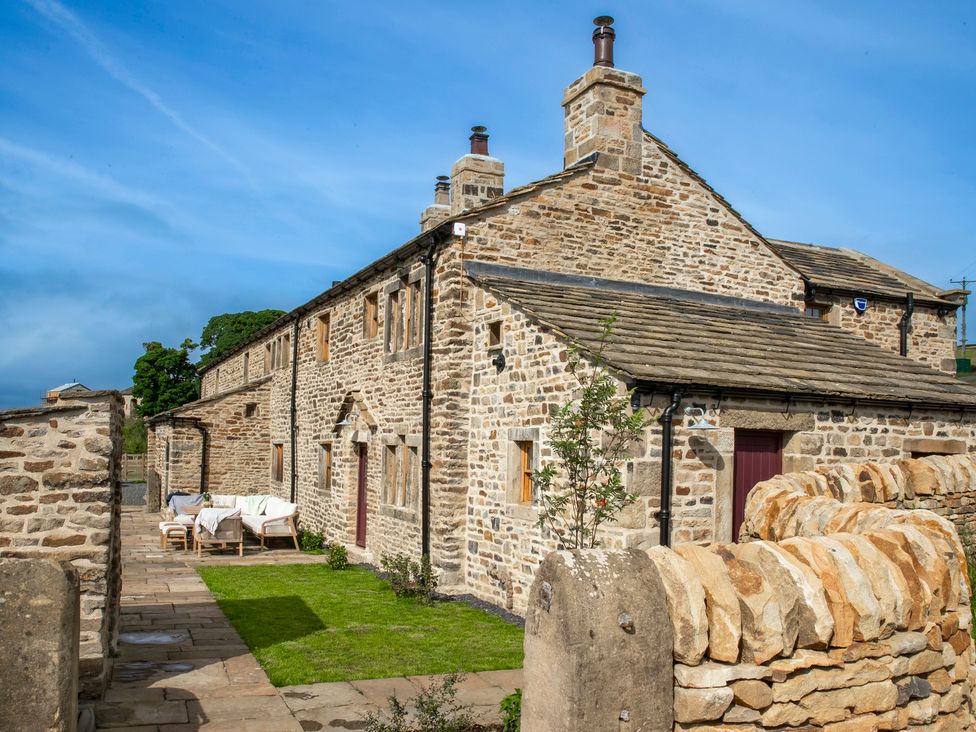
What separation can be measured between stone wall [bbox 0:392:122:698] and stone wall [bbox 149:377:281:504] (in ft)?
56.2

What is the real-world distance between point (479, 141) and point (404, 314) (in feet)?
13.3

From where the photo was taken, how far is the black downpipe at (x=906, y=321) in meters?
18.6

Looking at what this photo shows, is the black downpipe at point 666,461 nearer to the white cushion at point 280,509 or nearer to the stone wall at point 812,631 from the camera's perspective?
the stone wall at point 812,631

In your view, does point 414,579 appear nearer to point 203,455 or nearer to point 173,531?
point 173,531

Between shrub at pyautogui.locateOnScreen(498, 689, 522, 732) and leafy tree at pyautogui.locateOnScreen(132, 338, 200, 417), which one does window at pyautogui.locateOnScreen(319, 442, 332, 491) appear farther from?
leafy tree at pyautogui.locateOnScreen(132, 338, 200, 417)

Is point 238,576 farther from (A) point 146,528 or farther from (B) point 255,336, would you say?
(B) point 255,336

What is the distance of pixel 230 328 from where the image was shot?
55.7 m

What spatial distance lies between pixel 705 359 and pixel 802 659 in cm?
676

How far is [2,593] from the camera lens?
4.84 metres

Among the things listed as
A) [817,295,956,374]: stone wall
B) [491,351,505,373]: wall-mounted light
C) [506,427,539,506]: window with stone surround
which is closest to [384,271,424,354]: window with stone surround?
[491,351,505,373]: wall-mounted light

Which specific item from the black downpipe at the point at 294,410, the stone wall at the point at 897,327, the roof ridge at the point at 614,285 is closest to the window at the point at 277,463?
the black downpipe at the point at 294,410

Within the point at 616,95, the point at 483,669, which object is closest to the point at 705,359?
the point at 483,669

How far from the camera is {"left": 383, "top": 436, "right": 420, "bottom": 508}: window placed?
47.7ft

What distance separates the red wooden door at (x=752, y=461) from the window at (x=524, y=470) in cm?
276
